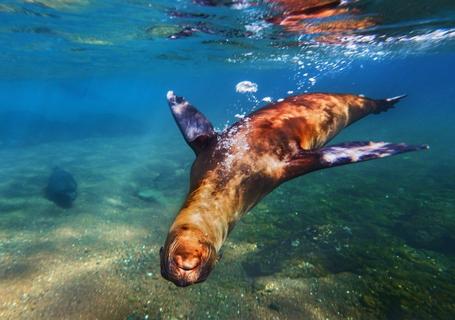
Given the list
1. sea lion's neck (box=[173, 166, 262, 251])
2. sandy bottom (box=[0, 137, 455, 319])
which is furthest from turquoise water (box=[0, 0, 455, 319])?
sea lion's neck (box=[173, 166, 262, 251])

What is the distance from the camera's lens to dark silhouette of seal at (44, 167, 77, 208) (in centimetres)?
1080

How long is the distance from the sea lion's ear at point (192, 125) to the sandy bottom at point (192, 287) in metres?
2.79

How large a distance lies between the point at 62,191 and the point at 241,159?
9.69m

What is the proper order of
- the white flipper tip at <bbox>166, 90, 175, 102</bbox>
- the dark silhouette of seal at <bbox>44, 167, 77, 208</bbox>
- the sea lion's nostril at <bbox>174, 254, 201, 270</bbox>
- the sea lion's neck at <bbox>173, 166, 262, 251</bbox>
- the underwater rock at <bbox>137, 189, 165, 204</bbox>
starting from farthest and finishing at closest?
the underwater rock at <bbox>137, 189, 165, 204</bbox> < the dark silhouette of seal at <bbox>44, 167, 77, 208</bbox> < the white flipper tip at <bbox>166, 90, 175, 102</bbox> < the sea lion's neck at <bbox>173, 166, 262, 251</bbox> < the sea lion's nostril at <bbox>174, 254, 201, 270</bbox>

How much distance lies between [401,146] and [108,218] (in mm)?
8331

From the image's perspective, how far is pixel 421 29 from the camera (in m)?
16.6

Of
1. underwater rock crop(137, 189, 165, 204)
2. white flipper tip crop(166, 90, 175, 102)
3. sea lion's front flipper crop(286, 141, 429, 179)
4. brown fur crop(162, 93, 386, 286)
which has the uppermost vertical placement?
white flipper tip crop(166, 90, 175, 102)

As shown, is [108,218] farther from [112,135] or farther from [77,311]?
[112,135]

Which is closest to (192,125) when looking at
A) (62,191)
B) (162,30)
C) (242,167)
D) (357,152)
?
(242,167)

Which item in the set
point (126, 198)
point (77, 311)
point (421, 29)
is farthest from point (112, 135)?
point (77, 311)

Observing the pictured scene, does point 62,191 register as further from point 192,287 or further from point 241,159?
point 241,159

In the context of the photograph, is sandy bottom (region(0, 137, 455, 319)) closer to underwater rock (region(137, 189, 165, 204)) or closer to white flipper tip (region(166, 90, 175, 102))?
underwater rock (region(137, 189, 165, 204))

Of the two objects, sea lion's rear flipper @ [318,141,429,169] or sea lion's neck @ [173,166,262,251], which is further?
sea lion's rear flipper @ [318,141,429,169]

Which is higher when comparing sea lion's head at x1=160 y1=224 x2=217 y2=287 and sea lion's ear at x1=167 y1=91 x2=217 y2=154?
sea lion's head at x1=160 y1=224 x2=217 y2=287
